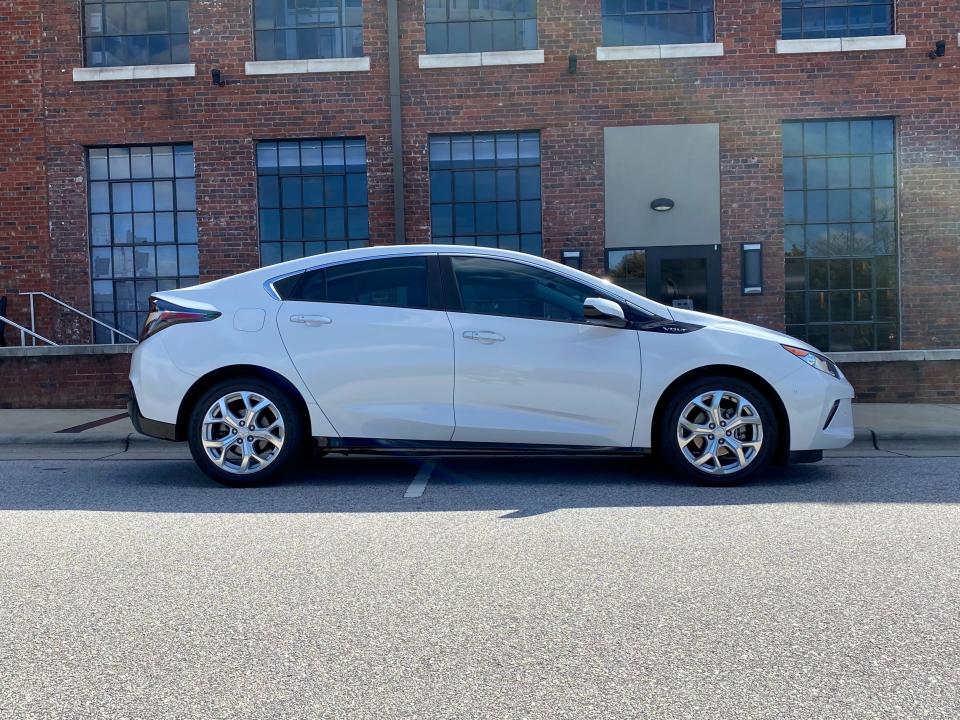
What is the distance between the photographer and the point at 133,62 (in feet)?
46.3

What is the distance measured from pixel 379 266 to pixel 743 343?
2.51 meters

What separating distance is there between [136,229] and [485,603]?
11.8m

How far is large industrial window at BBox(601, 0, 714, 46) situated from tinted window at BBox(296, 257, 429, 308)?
322 inches

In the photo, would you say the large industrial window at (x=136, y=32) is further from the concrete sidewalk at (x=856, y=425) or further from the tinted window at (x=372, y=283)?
the tinted window at (x=372, y=283)

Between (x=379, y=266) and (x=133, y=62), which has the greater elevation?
(x=133, y=62)

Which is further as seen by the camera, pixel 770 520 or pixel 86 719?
pixel 770 520

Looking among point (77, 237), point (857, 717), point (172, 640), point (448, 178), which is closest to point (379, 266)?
point (172, 640)

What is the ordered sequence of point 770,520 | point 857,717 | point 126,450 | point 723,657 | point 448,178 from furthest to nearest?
point 448,178, point 126,450, point 770,520, point 723,657, point 857,717

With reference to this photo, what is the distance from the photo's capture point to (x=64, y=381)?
38.4ft

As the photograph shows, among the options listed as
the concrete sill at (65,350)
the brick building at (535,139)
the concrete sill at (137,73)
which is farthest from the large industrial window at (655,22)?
the concrete sill at (65,350)

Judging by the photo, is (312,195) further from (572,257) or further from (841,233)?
(841,233)

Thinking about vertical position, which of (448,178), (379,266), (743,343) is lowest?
(743,343)

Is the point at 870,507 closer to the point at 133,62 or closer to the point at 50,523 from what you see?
the point at 50,523

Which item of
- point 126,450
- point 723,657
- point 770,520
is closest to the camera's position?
point 723,657
